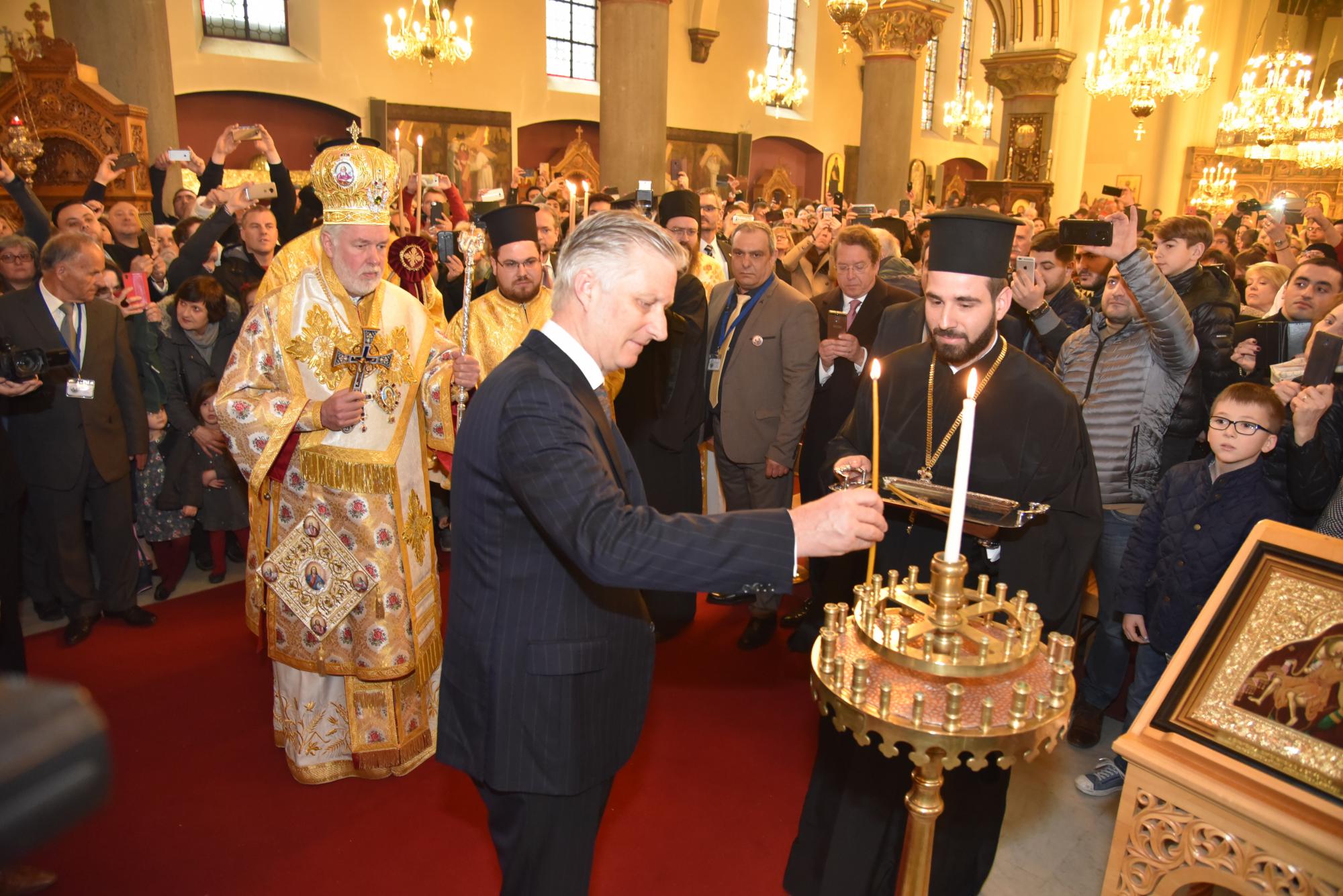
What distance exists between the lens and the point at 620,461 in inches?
72.8

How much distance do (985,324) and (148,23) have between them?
8.12 meters

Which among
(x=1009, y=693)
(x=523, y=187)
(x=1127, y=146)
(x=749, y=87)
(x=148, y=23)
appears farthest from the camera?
(x=1127, y=146)

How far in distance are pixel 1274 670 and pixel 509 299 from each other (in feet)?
11.1

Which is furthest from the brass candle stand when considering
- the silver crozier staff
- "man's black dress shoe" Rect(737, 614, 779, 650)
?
"man's black dress shoe" Rect(737, 614, 779, 650)

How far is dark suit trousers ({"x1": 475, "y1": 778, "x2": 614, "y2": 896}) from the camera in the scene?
6.05 feet

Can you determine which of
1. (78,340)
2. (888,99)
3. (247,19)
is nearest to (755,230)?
(78,340)

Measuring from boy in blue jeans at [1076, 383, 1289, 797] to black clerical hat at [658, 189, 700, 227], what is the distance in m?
2.74

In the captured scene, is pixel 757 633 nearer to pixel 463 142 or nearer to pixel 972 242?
pixel 972 242

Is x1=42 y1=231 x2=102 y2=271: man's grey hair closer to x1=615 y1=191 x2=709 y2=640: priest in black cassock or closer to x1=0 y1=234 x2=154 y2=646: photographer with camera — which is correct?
x1=0 y1=234 x2=154 y2=646: photographer with camera

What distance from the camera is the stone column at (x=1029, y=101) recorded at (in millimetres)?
18156

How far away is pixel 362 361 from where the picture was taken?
10.4 feet

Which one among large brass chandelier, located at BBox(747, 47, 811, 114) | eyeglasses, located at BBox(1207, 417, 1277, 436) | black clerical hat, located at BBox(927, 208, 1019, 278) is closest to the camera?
black clerical hat, located at BBox(927, 208, 1019, 278)

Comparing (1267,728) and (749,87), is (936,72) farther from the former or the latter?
(1267,728)

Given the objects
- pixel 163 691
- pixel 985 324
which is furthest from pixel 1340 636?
pixel 163 691
